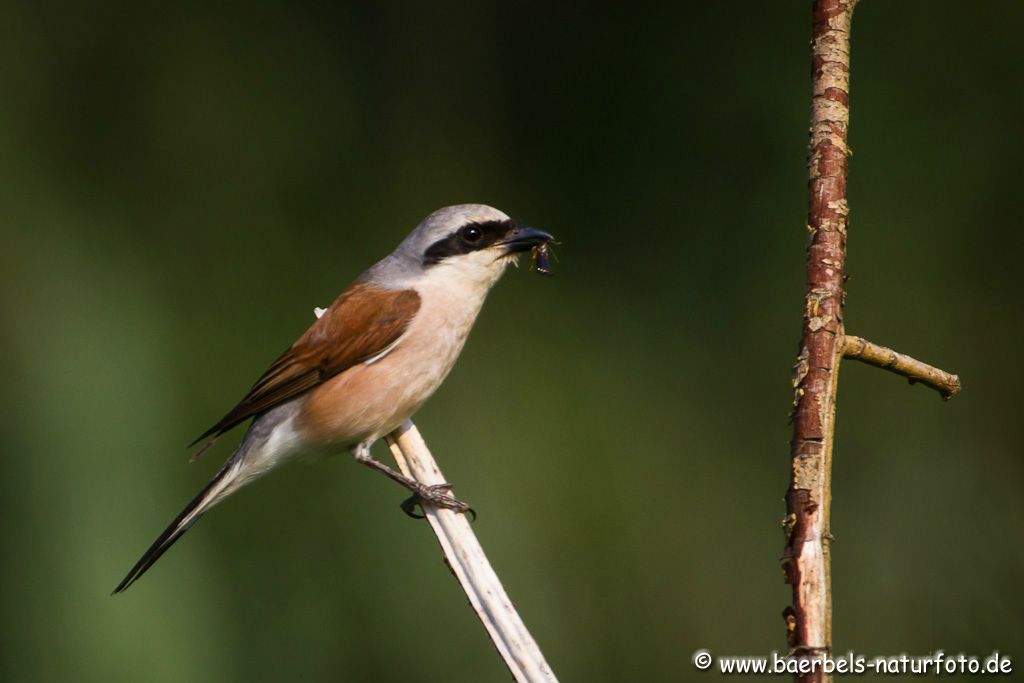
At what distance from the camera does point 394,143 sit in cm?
391

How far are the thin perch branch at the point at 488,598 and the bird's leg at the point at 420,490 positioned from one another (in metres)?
0.05

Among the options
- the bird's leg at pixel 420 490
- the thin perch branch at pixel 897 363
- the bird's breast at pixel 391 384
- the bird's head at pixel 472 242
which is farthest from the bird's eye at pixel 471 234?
the thin perch branch at pixel 897 363

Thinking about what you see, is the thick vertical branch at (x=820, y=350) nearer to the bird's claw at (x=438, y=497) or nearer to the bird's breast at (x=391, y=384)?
the bird's claw at (x=438, y=497)

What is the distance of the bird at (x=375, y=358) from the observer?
8.67 ft

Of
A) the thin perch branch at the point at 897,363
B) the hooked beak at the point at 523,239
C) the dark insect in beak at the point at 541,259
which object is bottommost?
the thin perch branch at the point at 897,363

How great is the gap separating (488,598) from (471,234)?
3.87ft

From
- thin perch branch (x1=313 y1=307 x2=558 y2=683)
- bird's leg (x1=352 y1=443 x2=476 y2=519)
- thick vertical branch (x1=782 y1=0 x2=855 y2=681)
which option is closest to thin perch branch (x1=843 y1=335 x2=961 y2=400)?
thick vertical branch (x1=782 y1=0 x2=855 y2=681)

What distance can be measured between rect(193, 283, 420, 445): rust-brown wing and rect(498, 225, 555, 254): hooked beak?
277mm

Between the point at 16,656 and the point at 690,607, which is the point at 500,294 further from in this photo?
the point at 16,656

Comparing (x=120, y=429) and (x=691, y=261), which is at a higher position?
(x=691, y=261)

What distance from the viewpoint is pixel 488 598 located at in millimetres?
1874

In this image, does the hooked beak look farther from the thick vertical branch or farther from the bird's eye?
the thick vertical branch

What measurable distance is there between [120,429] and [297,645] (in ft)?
2.55

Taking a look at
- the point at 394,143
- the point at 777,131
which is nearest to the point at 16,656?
the point at 394,143
